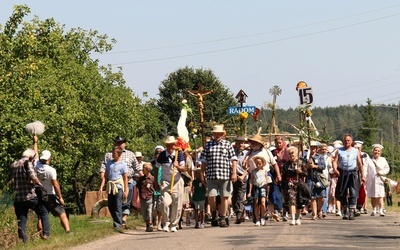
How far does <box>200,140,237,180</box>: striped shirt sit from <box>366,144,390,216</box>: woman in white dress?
7035 mm

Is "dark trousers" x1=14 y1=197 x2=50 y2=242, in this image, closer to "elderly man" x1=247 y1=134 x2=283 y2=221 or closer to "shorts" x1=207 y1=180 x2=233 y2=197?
"shorts" x1=207 y1=180 x2=233 y2=197

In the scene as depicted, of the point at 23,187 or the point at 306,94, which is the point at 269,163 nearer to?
the point at 23,187


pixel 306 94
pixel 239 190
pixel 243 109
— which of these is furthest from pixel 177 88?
pixel 239 190

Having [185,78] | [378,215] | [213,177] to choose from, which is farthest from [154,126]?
[213,177]

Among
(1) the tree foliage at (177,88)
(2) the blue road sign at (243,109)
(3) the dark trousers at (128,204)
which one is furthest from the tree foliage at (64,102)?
(3) the dark trousers at (128,204)

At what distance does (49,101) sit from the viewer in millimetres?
56031

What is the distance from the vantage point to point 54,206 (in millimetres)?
21281

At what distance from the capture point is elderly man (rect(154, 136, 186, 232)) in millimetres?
22109

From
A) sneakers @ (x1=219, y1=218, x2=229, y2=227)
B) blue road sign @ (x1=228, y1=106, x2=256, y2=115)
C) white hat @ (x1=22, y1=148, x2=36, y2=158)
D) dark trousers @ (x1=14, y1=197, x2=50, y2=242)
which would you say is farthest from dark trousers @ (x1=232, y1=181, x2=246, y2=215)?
blue road sign @ (x1=228, y1=106, x2=256, y2=115)

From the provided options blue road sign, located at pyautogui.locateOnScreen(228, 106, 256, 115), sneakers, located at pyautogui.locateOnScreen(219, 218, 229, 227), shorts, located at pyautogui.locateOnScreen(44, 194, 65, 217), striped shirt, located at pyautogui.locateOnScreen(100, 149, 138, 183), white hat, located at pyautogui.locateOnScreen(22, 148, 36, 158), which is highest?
blue road sign, located at pyautogui.locateOnScreen(228, 106, 256, 115)

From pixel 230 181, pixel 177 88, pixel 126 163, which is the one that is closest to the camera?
pixel 230 181

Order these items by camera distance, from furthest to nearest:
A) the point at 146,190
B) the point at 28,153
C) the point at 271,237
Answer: the point at 146,190 < the point at 28,153 < the point at 271,237

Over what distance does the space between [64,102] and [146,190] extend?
34113mm

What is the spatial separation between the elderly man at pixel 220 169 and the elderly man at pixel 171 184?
1.04m
